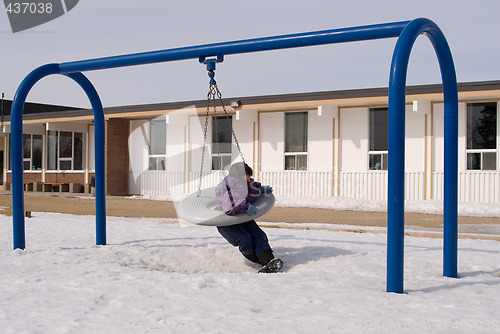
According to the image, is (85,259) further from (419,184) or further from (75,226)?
(419,184)

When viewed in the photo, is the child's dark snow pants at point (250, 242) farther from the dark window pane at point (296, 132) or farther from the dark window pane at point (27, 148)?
the dark window pane at point (27, 148)

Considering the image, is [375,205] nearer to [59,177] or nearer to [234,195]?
[234,195]

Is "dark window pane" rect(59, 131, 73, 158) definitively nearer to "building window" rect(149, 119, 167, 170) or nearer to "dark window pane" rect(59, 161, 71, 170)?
"dark window pane" rect(59, 161, 71, 170)

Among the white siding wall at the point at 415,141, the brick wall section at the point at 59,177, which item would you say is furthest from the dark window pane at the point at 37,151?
the white siding wall at the point at 415,141

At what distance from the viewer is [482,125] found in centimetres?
1591

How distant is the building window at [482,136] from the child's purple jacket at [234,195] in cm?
1154

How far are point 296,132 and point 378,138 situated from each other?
9.51 ft

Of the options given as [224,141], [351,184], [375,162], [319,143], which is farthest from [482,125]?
[224,141]

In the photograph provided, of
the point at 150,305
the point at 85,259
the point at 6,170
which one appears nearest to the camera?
the point at 150,305

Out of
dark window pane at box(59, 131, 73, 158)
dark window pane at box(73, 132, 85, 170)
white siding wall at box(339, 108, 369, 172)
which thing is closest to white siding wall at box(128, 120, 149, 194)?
dark window pane at box(73, 132, 85, 170)

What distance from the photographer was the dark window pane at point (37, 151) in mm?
26344

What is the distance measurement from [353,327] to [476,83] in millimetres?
13463

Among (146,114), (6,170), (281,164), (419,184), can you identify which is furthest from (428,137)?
(6,170)

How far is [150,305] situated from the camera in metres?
4.04
